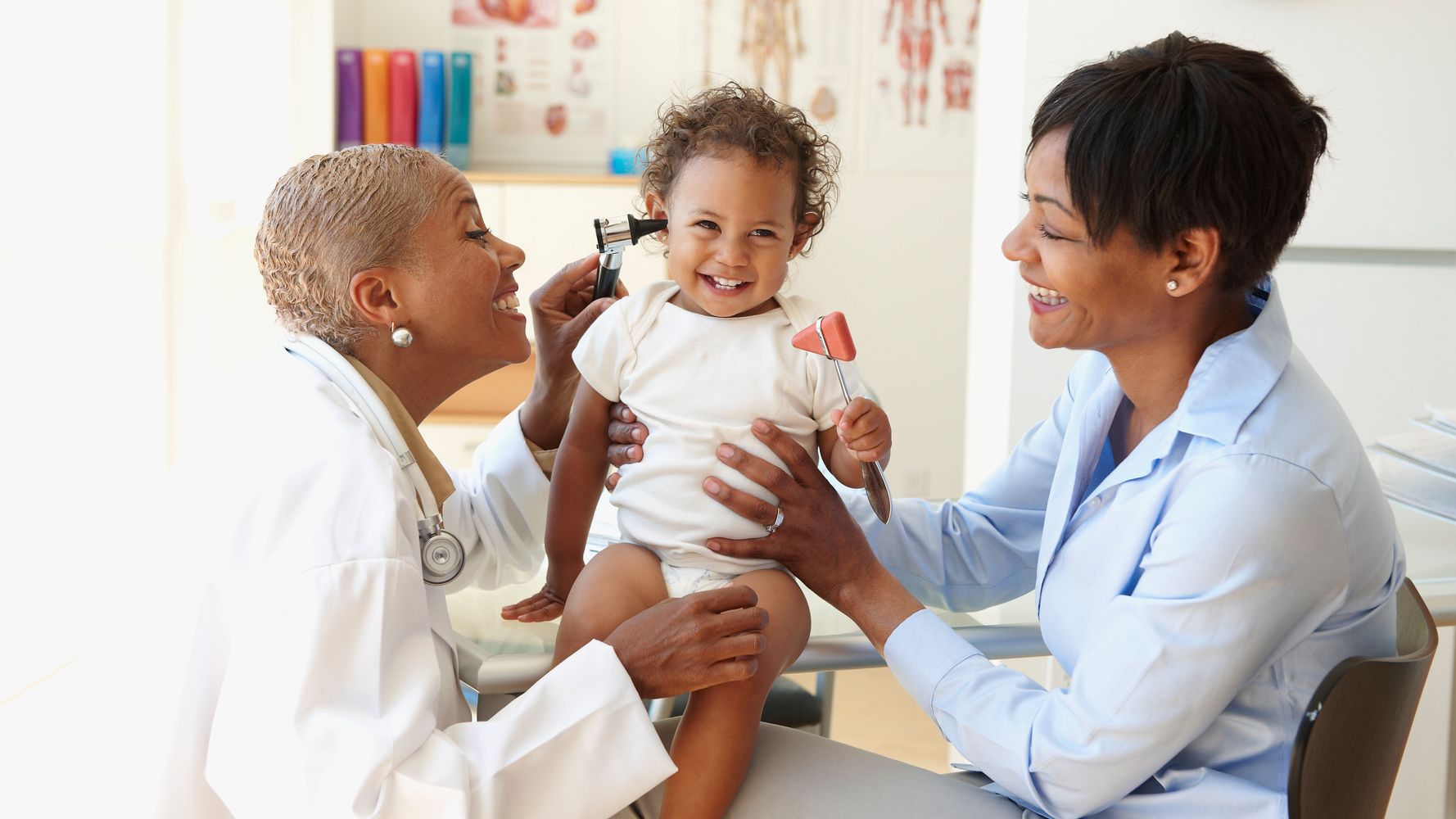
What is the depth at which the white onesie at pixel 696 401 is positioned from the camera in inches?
62.6

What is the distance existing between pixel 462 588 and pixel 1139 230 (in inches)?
43.2

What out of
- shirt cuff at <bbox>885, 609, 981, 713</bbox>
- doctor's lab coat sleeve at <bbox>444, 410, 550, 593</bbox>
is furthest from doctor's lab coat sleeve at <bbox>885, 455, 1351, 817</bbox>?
doctor's lab coat sleeve at <bbox>444, 410, 550, 593</bbox>

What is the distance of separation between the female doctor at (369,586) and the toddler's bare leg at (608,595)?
0.07 meters

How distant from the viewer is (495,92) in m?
5.07

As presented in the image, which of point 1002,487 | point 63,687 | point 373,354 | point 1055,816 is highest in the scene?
point 373,354

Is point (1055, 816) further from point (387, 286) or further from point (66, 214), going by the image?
point (66, 214)

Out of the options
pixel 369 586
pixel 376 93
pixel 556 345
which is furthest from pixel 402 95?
pixel 369 586

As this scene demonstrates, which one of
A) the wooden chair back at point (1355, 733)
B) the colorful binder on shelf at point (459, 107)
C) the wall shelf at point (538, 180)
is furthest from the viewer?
the colorful binder on shelf at point (459, 107)

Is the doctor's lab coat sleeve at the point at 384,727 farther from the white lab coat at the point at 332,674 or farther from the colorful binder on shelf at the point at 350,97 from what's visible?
the colorful binder on shelf at the point at 350,97

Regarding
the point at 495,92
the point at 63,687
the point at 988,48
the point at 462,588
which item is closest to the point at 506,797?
the point at 462,588

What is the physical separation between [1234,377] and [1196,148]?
0.84ft

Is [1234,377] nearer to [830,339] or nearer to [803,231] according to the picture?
[830,339]

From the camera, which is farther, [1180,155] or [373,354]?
[373,354]

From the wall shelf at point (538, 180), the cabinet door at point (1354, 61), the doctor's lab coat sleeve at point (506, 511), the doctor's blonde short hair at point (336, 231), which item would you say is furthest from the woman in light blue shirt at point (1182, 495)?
the wall shelf at point (538, 180)
